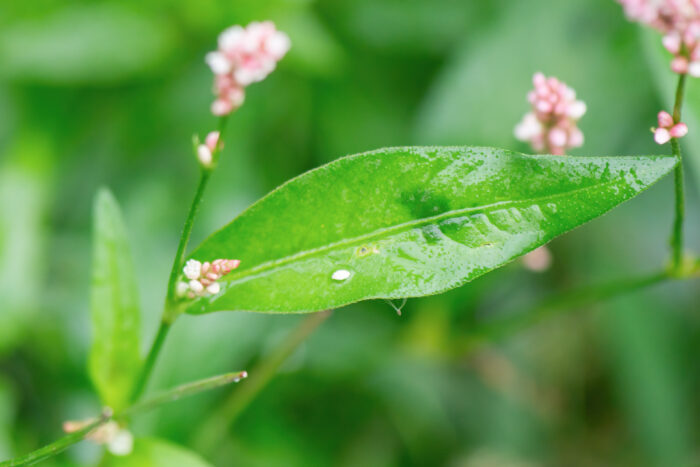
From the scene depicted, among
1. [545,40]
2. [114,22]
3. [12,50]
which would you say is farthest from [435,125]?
[12,50]

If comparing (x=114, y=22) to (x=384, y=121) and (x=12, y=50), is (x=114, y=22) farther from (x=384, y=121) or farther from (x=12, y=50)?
(x=384, y=121)

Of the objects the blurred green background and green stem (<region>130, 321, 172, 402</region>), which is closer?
green stem (<region>130, 321, 172, 402</region>)

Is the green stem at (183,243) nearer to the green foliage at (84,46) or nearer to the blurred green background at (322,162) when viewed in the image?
the blurred green background at (322,162)

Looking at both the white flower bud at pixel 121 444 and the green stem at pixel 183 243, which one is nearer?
the green stem at pixel 183 243

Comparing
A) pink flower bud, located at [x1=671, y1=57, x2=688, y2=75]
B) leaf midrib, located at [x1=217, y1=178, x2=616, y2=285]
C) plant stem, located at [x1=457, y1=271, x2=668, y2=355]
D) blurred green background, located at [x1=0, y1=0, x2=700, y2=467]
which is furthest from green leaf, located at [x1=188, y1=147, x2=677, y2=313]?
blurred green background, located at [x1=0, y1=0, x2=700, y2=467]

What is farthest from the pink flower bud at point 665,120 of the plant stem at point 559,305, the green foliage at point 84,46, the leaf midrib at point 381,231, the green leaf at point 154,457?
the green foliage at point 84,46

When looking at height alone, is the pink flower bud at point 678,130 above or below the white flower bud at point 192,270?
above

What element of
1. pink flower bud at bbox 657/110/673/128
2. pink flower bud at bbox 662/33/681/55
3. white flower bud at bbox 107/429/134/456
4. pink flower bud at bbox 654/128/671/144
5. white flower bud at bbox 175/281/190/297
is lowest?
white flower bud at bbox 107/429/134/456

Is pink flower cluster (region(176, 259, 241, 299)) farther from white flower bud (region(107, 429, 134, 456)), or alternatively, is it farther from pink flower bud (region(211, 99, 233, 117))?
white flower bud (region(107, 429, 134, 456))
